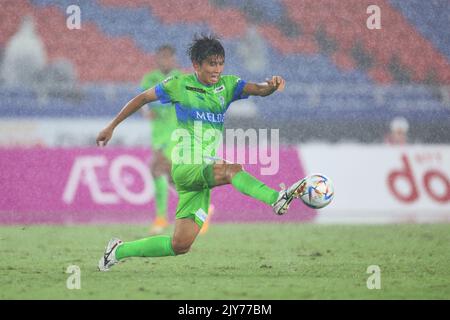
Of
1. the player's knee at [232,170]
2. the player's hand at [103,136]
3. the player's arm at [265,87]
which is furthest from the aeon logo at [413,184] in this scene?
the player's hand at [103,136]

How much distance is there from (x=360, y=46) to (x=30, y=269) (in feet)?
34.5

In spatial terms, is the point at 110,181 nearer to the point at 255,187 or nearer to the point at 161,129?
the point at 161,129

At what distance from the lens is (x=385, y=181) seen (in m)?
10.2

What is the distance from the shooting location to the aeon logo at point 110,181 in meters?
9.94

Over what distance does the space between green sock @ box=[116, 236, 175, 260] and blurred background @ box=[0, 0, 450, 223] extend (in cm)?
701

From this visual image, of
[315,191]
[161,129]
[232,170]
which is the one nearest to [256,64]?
[161,129]

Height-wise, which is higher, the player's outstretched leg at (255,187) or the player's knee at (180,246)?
the player's outstretched leg at (255,187)

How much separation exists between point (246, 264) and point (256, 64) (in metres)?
8.43

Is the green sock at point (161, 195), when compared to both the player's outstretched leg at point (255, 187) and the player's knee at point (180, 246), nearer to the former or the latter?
the player's knee at point (180, 246)

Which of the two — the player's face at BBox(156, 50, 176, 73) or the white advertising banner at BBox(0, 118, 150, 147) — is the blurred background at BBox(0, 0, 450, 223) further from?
the player's face at BBox(156, 50, 176, 73)

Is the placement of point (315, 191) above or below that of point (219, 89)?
below

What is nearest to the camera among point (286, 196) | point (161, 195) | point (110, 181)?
point (286, 196)

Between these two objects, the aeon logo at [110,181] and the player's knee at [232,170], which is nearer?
the player's knee at [232,170]

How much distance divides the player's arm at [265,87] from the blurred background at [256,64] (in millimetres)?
6686
